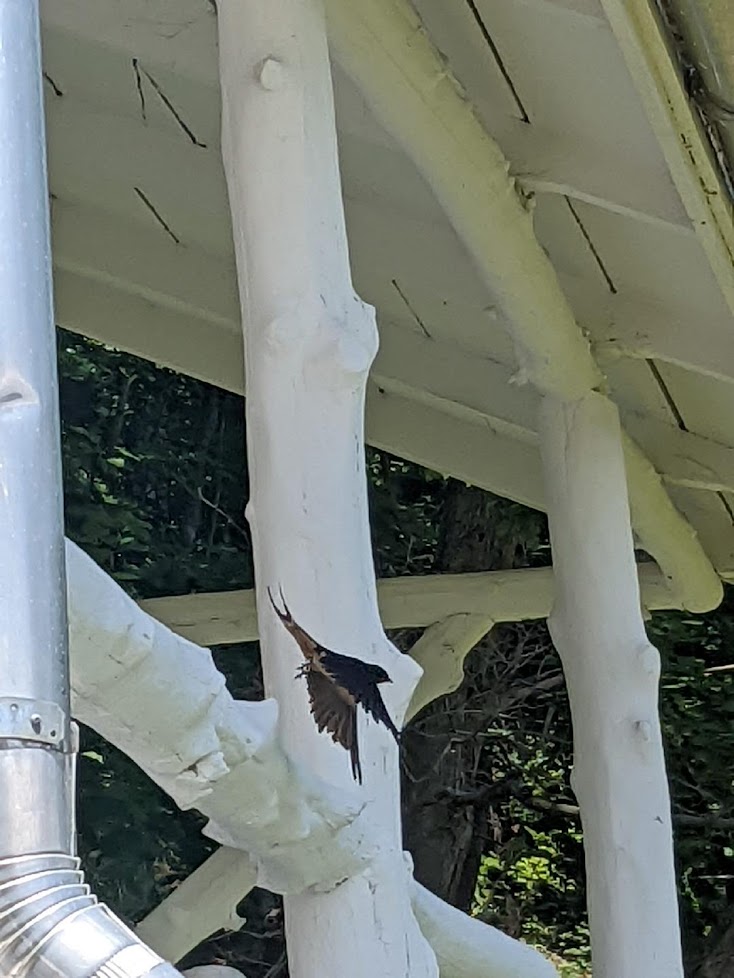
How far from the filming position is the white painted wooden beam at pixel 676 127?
4.66 feet

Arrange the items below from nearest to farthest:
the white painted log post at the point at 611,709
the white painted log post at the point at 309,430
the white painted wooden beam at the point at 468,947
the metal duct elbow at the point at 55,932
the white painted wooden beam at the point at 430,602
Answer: the metal duct elbow at the point at 55,932, the white painted log post at the point at 309,430, the white painted wooden beam at the point at 468,947, the white painted log post at the point at 611,709, the white painted wooden beam at the point at 430,602

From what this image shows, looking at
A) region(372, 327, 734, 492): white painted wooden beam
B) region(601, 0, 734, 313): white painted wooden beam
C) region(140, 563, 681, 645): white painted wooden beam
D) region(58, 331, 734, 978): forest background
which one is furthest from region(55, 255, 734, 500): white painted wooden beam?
region(58, 331, 734, 978): forest background

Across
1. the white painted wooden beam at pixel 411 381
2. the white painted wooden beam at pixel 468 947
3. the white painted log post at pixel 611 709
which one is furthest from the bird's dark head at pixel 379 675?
the white painted wooden beam at pixel 411 381

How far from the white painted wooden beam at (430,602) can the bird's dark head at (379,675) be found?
6.07ft

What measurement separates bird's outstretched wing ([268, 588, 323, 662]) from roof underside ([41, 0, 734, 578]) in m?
0.71

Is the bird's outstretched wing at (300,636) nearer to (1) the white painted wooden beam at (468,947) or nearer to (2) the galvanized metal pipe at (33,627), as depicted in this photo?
(1) the white painted wooden beam at (468,947)

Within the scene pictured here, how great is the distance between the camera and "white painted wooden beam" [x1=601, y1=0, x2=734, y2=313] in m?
1.42

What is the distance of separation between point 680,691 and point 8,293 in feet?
14.9

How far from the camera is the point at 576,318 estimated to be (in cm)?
234

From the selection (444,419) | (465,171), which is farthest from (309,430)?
(444,419)

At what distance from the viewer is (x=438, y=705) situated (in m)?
4.88

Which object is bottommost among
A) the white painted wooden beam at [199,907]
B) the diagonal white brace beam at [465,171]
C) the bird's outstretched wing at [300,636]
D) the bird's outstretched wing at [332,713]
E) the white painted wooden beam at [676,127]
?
the white painted wooden beam at [199,907]

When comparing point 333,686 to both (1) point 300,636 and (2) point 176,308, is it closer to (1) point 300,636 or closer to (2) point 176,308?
(1) point 300,636

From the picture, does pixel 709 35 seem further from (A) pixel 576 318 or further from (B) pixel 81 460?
(B) pixel 81 460
